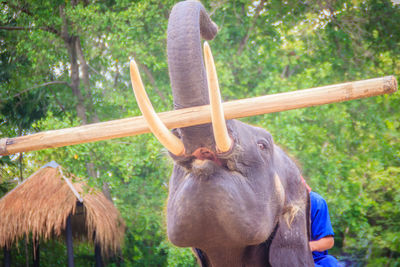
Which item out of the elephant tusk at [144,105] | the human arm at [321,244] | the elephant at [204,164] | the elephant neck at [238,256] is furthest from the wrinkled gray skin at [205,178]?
the human arm at [321,244]

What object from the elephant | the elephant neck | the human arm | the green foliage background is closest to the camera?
the elephant

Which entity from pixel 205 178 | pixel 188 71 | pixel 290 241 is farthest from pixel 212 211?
pixel 290 241

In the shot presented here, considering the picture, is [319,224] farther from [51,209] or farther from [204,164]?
[51,209]

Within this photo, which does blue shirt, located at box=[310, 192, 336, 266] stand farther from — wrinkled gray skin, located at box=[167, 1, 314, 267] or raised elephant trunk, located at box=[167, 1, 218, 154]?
raised elephant trunk, located at box=[167, 1, 218, 154]

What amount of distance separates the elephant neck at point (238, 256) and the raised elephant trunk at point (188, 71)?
1.77ft

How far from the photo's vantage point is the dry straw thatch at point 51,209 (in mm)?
6789

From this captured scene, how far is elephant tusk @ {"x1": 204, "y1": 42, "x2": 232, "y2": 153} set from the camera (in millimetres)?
1257

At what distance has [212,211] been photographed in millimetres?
1429

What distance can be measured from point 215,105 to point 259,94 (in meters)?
6.25

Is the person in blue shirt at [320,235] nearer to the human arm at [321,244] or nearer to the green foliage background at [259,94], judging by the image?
the human arm at [321,244]

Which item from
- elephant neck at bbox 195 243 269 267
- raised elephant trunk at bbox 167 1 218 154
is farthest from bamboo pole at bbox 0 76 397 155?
elephant neck at bbox 195 243 269 267

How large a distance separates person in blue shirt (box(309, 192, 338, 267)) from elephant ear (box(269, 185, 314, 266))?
396mm

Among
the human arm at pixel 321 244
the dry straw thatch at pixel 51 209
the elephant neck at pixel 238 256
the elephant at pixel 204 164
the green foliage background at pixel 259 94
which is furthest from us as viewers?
the dry straw thatch at pixel 51 209

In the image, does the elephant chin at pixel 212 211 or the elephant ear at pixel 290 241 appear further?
the elephant ear at pixel 290 241
